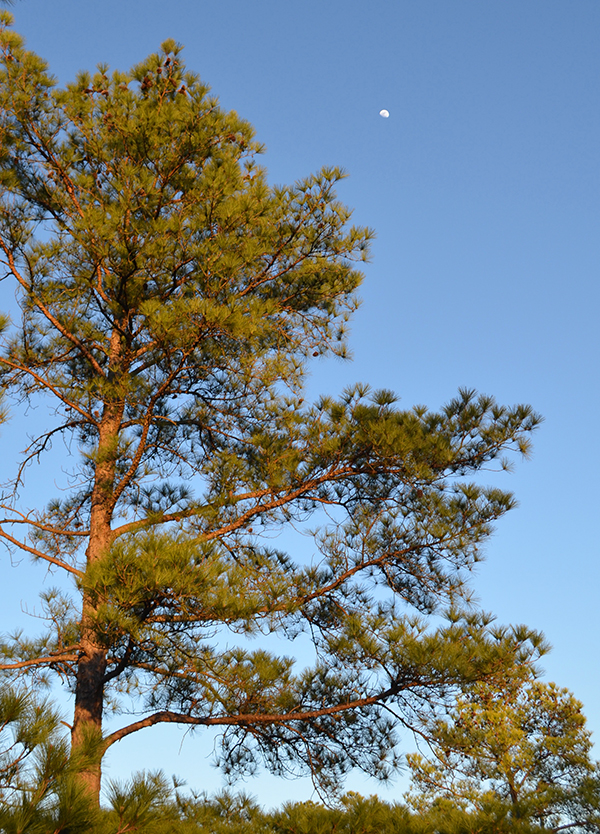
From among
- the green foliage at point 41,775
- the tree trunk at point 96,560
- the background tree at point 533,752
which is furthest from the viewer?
the background tree at point 533,752

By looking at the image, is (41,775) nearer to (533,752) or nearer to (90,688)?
(90,688)

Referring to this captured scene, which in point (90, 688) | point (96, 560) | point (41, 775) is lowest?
point (41, 775)

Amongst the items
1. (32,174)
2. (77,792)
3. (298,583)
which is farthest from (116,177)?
(77,792)

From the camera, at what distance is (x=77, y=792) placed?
2.43 m

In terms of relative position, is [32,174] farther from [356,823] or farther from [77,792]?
[356,823]

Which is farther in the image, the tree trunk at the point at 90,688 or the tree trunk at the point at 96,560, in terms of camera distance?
the tree trunk at the point at 90,688

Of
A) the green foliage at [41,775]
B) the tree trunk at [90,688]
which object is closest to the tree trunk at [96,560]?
the tree trunk at [90,688]

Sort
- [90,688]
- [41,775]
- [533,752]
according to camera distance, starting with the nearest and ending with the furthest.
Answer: [41,775] → [90,688] → [533,752]

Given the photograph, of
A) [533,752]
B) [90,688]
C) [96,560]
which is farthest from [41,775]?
[533,752]

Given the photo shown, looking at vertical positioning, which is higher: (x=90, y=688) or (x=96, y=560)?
(x=96, y=560)

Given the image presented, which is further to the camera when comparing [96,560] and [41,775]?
[96,560]

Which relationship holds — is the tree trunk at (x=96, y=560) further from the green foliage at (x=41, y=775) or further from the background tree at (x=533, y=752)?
the background tree at (x=533, y=752)

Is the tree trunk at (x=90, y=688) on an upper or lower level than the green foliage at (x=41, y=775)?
upper

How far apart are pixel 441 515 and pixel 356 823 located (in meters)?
2.14
